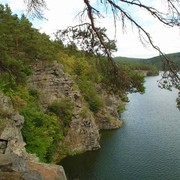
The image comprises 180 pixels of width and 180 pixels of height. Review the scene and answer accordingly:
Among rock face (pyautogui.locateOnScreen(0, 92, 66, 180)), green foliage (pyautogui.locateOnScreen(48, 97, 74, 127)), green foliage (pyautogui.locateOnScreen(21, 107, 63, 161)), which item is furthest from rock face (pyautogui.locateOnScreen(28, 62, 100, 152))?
rock face (pyautogui.locateOnScreen(0, 92, 66, 180))

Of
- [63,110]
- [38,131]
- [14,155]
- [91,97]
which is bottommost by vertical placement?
[38,131]

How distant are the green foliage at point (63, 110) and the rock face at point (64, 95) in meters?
0.66

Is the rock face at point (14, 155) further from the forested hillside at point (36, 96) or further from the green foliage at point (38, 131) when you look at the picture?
the green foliage at point (38, 131)

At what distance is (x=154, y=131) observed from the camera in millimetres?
39500

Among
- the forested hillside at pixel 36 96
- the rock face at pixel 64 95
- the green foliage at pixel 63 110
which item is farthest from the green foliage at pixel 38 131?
the rock face at pixel 64 95

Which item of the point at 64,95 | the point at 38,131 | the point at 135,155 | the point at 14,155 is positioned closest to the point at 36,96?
the point at 64,95

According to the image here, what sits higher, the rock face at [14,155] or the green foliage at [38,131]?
the rock face at [14,155]

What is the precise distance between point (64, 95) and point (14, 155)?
23129 mm

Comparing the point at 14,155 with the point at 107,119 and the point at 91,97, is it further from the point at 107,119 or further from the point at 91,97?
the point at 107,119

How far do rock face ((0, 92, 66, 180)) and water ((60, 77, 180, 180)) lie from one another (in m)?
8.61

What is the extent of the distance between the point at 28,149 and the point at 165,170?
1248 cm

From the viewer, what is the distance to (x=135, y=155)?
3138 cm

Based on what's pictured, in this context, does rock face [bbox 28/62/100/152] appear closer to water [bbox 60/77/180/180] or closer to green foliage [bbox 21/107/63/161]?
water [bbox 60/77/180/180]

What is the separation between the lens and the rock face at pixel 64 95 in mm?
33334
